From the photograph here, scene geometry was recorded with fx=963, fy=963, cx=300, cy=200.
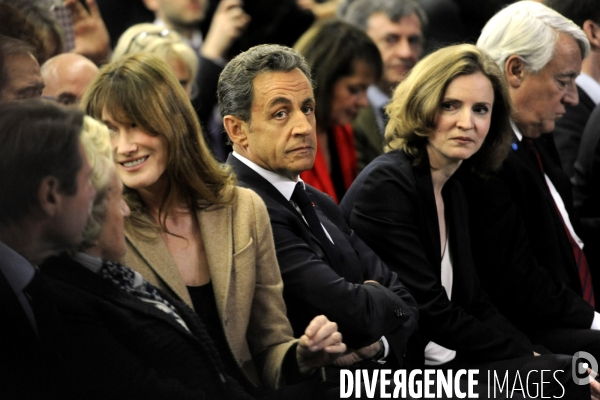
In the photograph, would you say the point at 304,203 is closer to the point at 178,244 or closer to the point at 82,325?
the point at 178,244

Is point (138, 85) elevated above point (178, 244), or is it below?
above

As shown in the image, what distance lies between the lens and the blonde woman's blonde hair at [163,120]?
2.36 metres

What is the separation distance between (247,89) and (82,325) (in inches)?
38.8

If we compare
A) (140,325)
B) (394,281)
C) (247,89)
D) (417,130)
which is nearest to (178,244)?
(140,325)

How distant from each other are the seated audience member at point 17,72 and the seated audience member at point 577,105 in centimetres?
242

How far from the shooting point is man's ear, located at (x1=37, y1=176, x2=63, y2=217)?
1955 millimetres

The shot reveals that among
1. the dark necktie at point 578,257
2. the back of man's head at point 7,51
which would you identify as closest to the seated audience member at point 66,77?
the back of man's head at point 7,51

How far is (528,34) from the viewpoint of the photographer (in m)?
3.73

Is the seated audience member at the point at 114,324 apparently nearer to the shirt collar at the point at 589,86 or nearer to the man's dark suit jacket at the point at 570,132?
the man's dark suit jacket at the point at 570,132

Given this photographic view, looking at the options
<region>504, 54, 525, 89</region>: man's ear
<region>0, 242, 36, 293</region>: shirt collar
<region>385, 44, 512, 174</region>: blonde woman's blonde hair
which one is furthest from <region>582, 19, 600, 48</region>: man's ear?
<region>0, 242, 36, 293</region>: shirt collar

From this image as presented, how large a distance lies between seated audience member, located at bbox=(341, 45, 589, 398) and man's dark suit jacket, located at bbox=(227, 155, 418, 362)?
0.28 m

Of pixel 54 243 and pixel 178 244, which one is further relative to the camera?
pixel 178 244

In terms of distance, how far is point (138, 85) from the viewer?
2371 mm

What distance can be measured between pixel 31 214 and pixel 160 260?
437 mm
